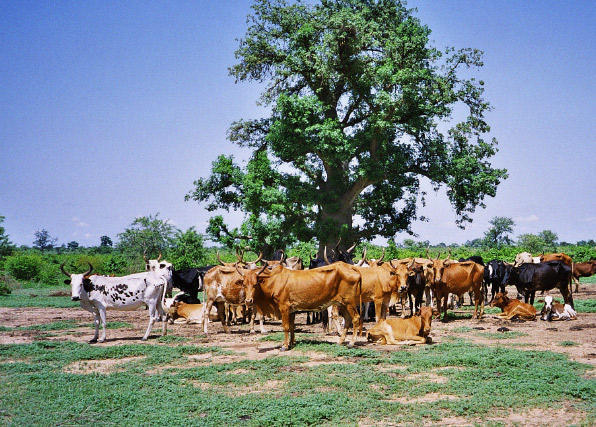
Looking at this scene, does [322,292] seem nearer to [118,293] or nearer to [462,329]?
[462,329]

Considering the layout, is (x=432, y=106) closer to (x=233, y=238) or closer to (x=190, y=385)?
(x=233, y=238)

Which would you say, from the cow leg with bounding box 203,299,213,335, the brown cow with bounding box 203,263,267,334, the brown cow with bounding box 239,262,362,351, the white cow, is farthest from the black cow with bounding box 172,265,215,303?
the brown cow with bounding box 239,262,362,351

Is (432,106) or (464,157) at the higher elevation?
(432,106)

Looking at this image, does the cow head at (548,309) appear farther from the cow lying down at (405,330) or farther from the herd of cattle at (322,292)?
the cow lying down at (405,330)

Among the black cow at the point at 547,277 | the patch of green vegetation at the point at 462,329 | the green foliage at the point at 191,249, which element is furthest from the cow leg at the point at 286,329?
the green foliage at the point at 191,249

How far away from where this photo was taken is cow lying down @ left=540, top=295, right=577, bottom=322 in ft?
51.7

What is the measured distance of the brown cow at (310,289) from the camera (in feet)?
41.1

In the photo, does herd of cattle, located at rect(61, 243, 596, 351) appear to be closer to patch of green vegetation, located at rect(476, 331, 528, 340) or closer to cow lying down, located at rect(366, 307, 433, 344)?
cow lying down, located at rect(366, 307, 433, 344)

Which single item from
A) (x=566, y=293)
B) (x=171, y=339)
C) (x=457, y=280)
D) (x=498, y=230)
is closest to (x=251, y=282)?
(x=171, y=339)

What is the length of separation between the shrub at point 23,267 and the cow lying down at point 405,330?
116ft

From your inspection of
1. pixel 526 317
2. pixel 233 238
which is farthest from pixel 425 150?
pixel 526 317

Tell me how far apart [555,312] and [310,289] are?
25.4 feet

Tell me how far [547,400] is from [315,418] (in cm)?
332

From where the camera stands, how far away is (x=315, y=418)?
7.34 m
